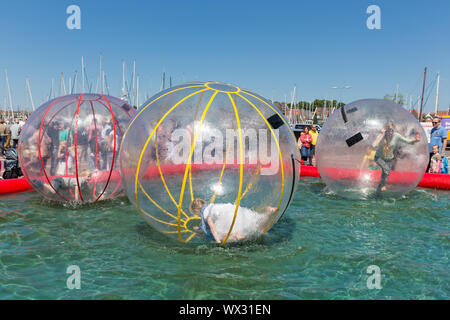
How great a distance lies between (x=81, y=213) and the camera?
7.27m

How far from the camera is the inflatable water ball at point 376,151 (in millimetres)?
8266

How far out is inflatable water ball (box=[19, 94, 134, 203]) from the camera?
7.42 m

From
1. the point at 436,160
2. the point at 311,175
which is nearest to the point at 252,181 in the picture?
the point at 311,175

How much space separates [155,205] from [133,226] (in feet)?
5.24

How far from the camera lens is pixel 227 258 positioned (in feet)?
16.9

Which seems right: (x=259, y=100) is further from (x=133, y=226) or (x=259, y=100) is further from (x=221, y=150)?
(x=133, y=226)

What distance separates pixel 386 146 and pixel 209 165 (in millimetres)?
4919

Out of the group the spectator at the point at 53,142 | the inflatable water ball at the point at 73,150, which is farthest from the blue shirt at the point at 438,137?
the spectator at the point at 53,142

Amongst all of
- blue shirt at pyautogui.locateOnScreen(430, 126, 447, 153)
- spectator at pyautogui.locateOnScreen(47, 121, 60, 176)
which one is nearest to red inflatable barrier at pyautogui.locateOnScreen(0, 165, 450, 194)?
spectator at pyautogui.locateOnScreen(47, 121, 60, 176)

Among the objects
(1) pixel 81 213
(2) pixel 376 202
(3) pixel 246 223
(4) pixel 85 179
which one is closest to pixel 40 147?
(4) pixel 85 179

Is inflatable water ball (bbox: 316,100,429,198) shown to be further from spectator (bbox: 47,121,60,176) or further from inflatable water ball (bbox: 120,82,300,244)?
spectator (bbox: 47,121,60,176)

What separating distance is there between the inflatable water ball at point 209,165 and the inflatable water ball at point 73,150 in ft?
7.88

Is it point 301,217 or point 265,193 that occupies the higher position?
point 265,193

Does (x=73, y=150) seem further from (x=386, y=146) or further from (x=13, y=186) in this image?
(x=386, y=146)
